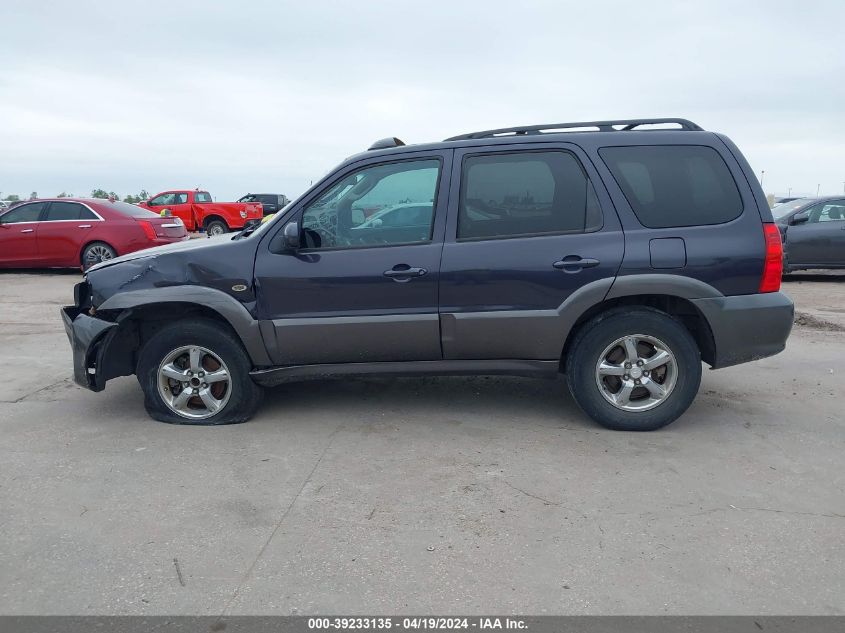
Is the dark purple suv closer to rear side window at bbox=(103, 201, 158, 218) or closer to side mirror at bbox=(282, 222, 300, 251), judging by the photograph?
side mirror at bbox=(282, 222, 300, 251)

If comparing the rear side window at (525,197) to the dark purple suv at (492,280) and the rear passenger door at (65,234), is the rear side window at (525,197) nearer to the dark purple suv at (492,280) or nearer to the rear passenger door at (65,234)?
the dark purple suv at (492,280)

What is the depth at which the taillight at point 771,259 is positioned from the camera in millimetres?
4555

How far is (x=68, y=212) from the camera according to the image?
1345cm

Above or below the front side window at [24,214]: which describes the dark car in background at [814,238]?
below

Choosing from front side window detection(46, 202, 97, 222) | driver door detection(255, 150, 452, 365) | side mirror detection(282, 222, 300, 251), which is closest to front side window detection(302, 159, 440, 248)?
driver door detection(255, 150, 452, 365)

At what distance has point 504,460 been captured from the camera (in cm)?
427

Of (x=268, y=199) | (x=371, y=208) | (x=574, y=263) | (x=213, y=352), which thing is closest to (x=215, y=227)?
(x=268, y=199)

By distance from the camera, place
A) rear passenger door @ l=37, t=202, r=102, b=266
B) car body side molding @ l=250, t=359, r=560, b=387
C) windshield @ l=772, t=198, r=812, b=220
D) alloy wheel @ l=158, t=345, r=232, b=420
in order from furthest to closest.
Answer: rear passenger door @ l=37, t=202, r=102, b=266 → windshield @ l=772, t=198, r=812, b=220 → alloy wheel @ l=158, t=345, r=232, b=420 → car body side molding @ l=250, t=359, r=560, b=387

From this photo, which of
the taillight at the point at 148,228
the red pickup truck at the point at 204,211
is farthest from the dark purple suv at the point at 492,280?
the red pickup truck at the point at 204,211

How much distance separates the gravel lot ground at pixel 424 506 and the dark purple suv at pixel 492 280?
0.43 meters

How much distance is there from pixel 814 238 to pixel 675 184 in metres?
8.86

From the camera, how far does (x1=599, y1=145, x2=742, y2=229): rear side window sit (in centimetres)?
462

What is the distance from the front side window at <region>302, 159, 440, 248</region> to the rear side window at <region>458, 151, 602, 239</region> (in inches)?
10.4

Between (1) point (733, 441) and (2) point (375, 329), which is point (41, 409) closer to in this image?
A: (2) point (375, 329)
